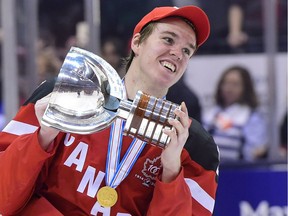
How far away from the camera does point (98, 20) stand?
4879mm

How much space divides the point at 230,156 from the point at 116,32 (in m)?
1.18

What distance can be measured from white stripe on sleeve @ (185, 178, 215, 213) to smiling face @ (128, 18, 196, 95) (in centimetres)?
33

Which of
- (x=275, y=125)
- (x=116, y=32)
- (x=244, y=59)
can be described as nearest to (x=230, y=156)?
(x=275, y=125)

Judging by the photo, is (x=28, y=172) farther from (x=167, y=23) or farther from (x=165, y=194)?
(x=167, y=23)

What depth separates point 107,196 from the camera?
2387mm

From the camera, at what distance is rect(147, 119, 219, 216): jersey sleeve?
91.3 inches

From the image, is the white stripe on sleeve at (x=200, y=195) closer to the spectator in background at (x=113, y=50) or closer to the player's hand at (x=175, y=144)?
the player's hand at (x=175, y=144)

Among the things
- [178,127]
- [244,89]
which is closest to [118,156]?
[178,127]

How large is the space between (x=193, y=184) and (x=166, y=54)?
1.49 ft

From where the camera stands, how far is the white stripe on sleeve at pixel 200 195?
248cm

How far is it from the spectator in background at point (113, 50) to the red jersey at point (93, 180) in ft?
8.42

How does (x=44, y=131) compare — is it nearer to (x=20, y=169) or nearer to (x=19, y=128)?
(x=20, y=169)

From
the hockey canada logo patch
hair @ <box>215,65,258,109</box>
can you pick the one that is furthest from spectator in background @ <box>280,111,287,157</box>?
the hockey canada logo patch

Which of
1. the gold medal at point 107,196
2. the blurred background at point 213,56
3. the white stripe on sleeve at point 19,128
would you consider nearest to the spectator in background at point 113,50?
the blurred background at point 213,56
